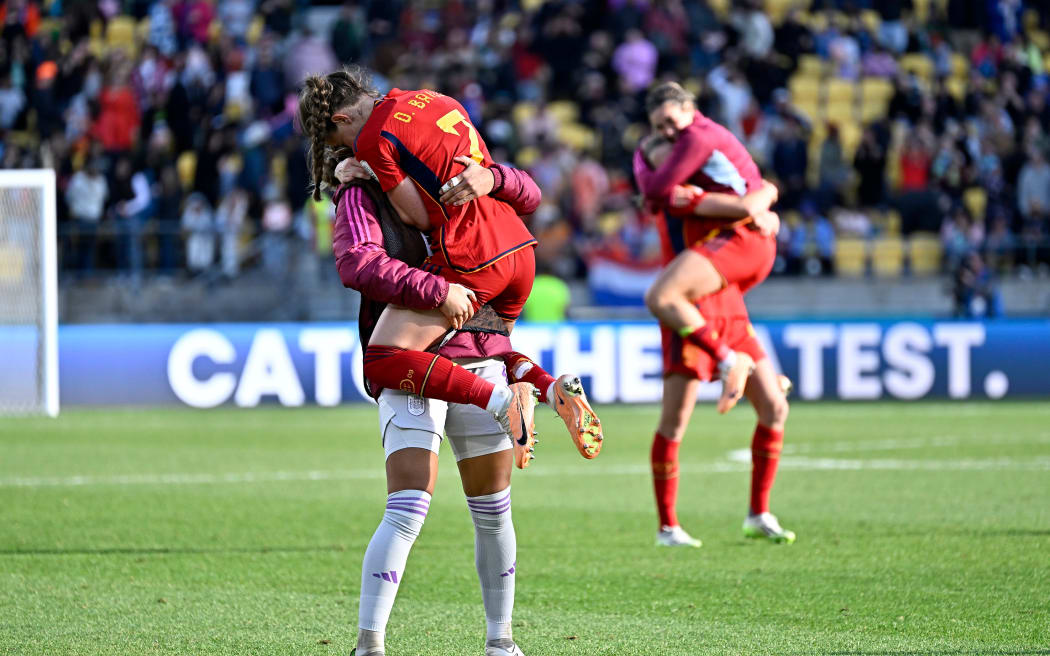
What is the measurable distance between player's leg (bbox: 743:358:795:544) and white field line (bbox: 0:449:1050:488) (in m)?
3.00

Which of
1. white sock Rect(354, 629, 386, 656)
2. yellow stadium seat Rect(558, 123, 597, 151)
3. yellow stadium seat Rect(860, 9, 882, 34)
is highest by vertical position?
yellow stadium seat Rect(860, 9, 882, 34)

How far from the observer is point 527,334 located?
15.4 metres

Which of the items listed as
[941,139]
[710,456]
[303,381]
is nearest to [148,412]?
[303,381]

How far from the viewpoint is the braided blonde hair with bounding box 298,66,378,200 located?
182 inches

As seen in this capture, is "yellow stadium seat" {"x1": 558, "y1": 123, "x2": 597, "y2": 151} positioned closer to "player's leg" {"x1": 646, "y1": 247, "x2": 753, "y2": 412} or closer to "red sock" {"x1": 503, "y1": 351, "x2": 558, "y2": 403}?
"player's leg" {"x1": 646, "y1": 247, "x2": 753, "y2": 412}

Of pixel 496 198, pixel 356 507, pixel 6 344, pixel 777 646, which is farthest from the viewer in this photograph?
pixel 6 344

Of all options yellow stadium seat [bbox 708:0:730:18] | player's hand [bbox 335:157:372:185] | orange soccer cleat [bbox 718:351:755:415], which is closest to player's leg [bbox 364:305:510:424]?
player's hand [bbox 335:157:372:185]

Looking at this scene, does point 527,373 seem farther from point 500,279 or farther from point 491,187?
point 491,187

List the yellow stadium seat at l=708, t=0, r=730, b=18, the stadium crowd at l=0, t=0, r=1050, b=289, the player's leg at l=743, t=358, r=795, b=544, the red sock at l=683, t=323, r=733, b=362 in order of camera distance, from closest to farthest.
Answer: the red sock at l=683, t=323, r=733, b=362, the player's leg at l=743, t=358, r=795, b=544, the stadium crowd at l=0, t=0, r=1050, b=289, the yellow stadium seat at l=708, t=0, r=730, b=18

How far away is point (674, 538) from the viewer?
729 cm

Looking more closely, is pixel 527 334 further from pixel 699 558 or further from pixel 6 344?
pixel 699 558

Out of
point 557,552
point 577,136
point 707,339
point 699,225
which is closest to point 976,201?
point 577,136

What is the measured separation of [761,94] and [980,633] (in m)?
16.7

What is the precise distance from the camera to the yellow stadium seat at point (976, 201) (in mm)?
19609
